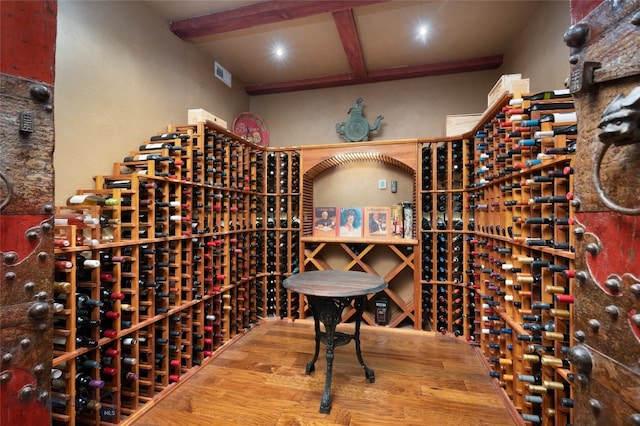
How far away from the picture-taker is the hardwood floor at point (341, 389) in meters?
1.97

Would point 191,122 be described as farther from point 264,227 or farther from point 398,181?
point 398,181

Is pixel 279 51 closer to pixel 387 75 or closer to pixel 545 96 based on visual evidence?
pixel 387 75

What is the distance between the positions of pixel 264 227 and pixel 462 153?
258 cm

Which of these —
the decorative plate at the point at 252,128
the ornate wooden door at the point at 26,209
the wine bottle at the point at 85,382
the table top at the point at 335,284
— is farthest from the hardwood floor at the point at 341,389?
the decorative plate at the point at 252,128

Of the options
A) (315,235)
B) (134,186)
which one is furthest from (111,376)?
(315,235)

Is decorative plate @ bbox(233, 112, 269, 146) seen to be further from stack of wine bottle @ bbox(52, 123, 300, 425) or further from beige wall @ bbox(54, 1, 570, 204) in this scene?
stack of wine bottle @ bbox(52, 123, 300, 425)

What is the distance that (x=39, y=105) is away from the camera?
102 centimetres

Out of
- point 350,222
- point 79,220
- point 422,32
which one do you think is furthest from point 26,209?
point 422,32

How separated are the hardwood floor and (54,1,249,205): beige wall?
1.76 metres

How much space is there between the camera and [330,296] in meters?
1.99

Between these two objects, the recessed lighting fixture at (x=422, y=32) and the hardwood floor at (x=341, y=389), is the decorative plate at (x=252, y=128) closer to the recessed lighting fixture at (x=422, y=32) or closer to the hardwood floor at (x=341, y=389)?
the recessed lighting fixture at (x=422, y=32)

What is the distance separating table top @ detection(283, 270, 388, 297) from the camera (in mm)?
2040

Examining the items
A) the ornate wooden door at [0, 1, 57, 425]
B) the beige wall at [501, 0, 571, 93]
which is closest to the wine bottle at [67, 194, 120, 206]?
the ornate wooden door at [0, 1, 57, 425]

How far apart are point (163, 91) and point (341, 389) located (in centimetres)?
322
